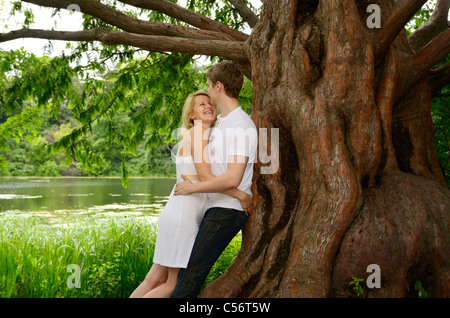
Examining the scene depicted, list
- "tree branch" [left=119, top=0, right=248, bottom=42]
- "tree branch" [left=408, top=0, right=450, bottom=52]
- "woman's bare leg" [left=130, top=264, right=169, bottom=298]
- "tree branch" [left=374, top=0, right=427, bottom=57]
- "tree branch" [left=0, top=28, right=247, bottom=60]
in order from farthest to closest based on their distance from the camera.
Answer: "tree branch" [left=408, top=0, right=450, bottom=52]
"tree branch" [left=119, top=0, right=248, bottom=42]
"tree branch" [left=0, top=28, right=247, bottom=60]
"tree branch" [left=374, top=0, right=427, bottom=57]
"woman's bare leg" [left=130, top=264, right=169, bottom=298]

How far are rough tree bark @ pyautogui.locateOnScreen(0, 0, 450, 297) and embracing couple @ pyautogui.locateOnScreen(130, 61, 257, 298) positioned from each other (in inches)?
18.9

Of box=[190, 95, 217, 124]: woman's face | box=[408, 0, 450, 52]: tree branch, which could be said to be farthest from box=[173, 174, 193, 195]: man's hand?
box=[408, 0, 450, 52]: tree branch

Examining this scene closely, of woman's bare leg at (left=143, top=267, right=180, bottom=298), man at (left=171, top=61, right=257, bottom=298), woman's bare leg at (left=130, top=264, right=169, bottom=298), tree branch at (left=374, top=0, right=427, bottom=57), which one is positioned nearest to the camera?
man at (left=171, top=61, right=257, bottom=298)

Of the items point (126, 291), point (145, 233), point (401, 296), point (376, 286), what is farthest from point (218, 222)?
point (145, 233)

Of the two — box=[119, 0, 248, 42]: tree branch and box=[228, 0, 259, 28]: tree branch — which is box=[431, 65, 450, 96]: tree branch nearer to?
box=[119, 0, 248, 42]: tree branch

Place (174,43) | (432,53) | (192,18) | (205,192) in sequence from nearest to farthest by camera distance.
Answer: (205,192) → (432,53) → (174,43) → (192,18)

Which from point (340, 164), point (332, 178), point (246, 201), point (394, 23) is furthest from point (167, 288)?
point (394, 23)

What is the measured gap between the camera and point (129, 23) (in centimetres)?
514

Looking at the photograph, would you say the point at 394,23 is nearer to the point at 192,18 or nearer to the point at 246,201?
the point at 246,201

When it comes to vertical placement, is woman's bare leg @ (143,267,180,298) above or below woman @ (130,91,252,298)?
below

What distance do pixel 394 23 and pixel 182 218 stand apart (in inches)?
102

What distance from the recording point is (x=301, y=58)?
3.91 metres

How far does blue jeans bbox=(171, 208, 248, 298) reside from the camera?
124 inches

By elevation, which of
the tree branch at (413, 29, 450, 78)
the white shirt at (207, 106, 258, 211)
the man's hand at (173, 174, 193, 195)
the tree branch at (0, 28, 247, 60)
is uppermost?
the tree branch at (0, 28, 247, 60)
